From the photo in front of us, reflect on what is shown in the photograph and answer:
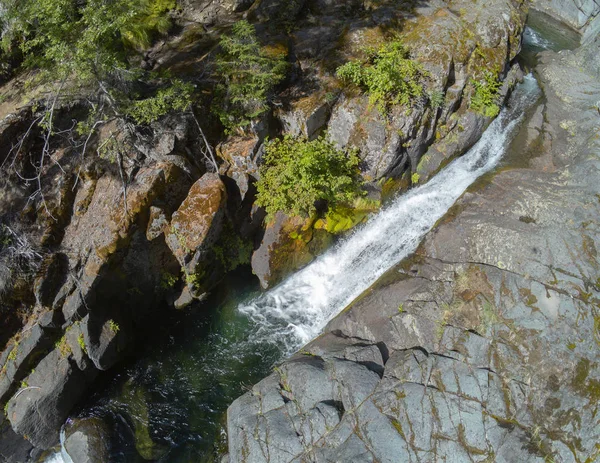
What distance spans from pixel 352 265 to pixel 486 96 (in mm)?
6543

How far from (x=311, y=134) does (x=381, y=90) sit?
2.27m

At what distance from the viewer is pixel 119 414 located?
32.4 ft

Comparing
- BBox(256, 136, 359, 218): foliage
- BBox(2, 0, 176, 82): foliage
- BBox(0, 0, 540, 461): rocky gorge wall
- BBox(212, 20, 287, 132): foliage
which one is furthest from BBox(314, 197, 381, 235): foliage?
BBox(2, 0, 176, 82): foliage

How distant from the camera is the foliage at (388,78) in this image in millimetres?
11070

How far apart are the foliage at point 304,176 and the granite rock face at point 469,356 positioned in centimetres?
265

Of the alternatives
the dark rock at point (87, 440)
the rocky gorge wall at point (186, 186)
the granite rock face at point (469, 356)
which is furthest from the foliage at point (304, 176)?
the dark rock at point (87, 440)

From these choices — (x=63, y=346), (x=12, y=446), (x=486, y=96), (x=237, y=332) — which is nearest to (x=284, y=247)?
(x=237, y=332)

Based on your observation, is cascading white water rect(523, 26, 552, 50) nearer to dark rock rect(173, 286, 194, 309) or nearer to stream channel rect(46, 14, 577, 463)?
stream channel rect(46, 14, 577, 463)

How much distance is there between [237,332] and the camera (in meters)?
11.0

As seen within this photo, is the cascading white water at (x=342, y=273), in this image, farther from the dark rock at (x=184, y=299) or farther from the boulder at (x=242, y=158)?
the boulder at (x=242, y=158)

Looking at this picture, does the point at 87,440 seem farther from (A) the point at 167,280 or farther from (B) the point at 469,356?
(B) the point at 469,356

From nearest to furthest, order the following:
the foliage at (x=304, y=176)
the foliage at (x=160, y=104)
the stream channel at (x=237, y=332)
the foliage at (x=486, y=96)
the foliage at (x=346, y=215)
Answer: the stream channel at (x=237, y=332) < the foliage at (x=160, y=104) < the foliage at (x=304, y=176) < the foliage at (x=346, y=215) < the foliage at (x=486, y=96)

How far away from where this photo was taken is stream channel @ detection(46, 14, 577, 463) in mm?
9609

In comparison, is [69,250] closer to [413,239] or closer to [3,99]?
[3,99]
